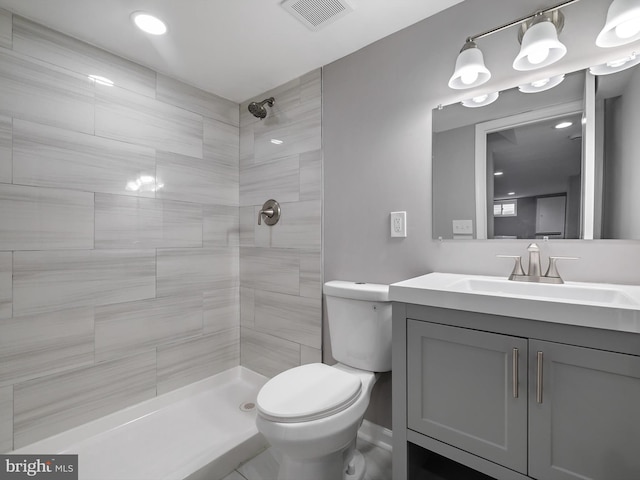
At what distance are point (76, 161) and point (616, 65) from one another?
2.43 meters

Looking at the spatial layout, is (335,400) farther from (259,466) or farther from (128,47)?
(128,47)

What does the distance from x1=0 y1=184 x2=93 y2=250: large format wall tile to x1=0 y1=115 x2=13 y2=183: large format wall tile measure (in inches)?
1.8

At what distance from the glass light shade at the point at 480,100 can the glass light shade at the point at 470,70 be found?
61 millimetres

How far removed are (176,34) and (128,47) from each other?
34cm

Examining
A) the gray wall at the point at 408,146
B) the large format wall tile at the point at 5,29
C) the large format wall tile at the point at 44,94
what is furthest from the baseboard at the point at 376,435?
the large format wall tile at the point at 5,29

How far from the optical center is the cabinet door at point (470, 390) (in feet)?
3.12

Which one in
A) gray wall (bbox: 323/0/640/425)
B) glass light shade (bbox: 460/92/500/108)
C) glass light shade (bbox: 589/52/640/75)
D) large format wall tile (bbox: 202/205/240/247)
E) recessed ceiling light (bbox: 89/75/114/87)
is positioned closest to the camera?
glass light shade (bbox: 589/52/640/75)

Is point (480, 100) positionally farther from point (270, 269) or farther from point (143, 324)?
point (143, 324)

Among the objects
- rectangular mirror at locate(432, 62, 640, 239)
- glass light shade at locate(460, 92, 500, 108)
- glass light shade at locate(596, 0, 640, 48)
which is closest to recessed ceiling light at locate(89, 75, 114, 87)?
rectangular mirror at locate(432, 62, 640, 239)

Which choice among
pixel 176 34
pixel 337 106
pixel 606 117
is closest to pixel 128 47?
pixel 176 34

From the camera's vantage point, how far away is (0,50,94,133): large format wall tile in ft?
4.91

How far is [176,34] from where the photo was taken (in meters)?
1.67

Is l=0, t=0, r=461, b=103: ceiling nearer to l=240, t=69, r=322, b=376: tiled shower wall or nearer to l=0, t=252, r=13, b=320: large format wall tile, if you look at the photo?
l=240, t=69, r=322, b=376: tiled shower wall

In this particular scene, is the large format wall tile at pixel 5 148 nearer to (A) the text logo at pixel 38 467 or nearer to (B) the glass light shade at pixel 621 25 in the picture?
(A) the text logo at pixel 38 467
